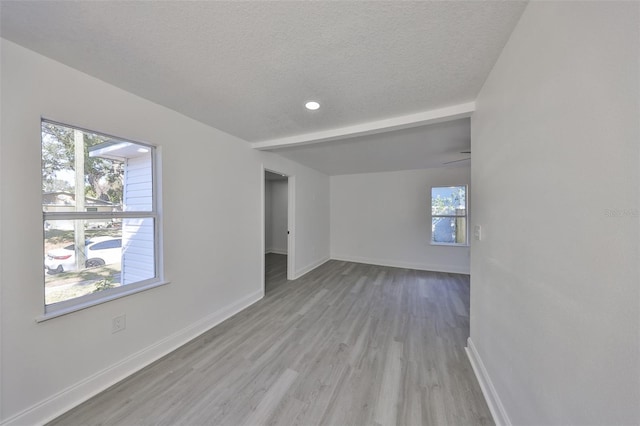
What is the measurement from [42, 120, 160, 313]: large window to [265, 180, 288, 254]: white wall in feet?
15.5

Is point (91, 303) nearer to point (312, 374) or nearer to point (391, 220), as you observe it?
point (312, 374)

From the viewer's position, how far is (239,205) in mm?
2934

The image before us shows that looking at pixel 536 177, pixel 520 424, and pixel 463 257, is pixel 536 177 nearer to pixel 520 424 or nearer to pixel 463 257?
pixel 520 424

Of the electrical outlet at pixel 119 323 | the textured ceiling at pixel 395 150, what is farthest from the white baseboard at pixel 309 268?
the electrical outlet at pixel 119 323

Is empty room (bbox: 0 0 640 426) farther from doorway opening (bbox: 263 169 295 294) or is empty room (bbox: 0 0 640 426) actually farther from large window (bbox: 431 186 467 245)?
doorway opening (bbox: 263 169 295 294)

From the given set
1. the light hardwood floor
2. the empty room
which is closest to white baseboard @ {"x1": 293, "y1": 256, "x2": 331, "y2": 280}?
the light hardwood floor

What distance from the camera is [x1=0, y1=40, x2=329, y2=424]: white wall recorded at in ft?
4.20

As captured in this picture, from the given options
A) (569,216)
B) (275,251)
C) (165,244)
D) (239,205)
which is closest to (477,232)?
(569,216)

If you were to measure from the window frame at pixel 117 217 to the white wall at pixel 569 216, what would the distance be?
2772 mm

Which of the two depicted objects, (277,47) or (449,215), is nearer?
(277,47)

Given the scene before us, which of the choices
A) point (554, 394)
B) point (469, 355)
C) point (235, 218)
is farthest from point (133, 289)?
point (469, 355)

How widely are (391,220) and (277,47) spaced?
4758 millimetres

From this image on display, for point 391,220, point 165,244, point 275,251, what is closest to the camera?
point 165,244

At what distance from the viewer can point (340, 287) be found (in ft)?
12.8
